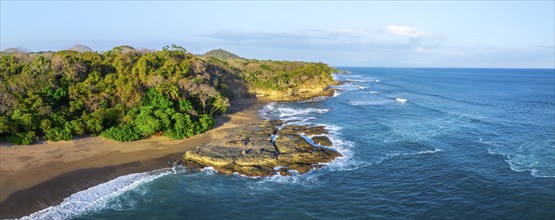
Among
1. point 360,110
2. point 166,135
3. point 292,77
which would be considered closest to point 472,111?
point 360,110

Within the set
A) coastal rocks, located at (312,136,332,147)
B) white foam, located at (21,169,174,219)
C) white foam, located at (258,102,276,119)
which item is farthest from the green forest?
coastal rocks, located at (312,136,332,147)

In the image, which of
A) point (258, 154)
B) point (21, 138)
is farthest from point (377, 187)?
point (21, 138)

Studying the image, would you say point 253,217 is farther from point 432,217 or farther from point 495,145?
point 495,145

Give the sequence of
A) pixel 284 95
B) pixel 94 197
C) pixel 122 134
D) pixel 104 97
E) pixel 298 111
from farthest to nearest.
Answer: pixel 284 95 < pixel 298 111 < pixel 104 97 < pixel 122 134 < pixel 94 197

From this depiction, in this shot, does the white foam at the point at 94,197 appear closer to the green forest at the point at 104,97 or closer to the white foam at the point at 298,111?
the green forest at the point at 104,97

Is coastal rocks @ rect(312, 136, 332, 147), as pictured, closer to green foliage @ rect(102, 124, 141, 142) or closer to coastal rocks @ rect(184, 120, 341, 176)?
coastal rocks @ rect(184, 120, 341, 176)

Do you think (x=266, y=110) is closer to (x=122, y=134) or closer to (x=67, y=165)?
(x=122, y=134)
